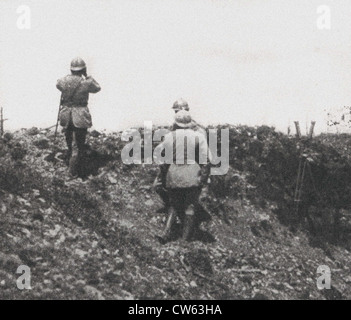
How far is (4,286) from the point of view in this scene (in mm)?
7863

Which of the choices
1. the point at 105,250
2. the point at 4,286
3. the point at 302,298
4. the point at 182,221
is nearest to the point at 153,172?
the point at 182,221

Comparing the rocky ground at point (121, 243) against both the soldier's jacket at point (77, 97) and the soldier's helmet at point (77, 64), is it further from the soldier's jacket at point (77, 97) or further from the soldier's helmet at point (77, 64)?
the soldier's helmet at point (77, 64)

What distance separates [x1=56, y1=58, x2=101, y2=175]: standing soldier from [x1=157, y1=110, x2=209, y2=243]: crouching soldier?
2153 mm

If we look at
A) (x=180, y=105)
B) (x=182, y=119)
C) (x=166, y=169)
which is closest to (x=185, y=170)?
(x=166, y=169)

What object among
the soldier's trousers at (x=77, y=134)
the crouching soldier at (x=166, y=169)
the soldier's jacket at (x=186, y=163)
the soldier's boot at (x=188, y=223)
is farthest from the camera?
the soldier's trousers at (x=77, y=134)

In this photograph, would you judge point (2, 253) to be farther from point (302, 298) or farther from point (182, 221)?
point (302, 298)

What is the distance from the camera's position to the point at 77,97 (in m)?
11.6

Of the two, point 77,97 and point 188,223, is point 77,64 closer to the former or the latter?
point 77,97

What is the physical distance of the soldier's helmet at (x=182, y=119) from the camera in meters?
10.4

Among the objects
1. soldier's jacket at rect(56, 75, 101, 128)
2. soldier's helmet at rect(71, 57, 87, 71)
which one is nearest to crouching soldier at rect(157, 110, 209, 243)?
soldier's jacket at rect(56, 75, 101, 128)

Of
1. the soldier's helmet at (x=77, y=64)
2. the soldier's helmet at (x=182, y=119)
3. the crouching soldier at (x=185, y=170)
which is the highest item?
the soldier's helmet at (x=77, y=64)

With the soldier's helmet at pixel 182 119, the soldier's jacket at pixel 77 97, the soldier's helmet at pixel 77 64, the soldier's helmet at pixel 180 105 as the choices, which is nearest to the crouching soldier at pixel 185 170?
the soldier's helmet at pixel 182 119

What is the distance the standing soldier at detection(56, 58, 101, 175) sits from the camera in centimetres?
1159
